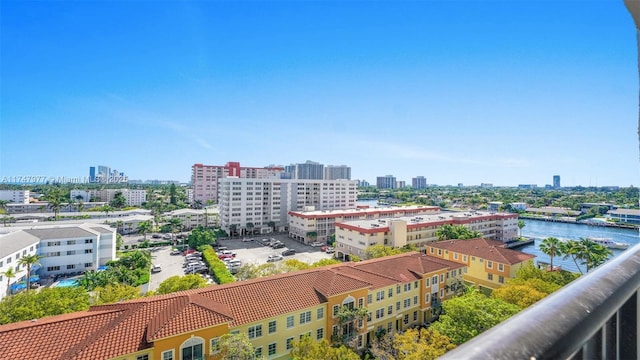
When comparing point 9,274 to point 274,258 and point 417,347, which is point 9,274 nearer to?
point 274,258

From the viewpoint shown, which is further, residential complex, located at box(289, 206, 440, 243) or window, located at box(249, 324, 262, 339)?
residential complex, located at box(289, 206, 440, 243)

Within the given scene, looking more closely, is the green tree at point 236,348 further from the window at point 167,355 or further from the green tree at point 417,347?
the green tree at point 417,347

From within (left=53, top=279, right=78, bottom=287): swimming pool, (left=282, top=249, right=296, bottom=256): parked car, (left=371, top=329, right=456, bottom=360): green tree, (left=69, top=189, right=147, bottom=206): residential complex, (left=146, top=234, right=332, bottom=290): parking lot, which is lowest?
(left=53, top=279, right=78, bottom=287): swimming pool

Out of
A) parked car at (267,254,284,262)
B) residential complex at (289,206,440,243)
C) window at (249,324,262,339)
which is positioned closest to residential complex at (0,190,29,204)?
residential complex at (289,206,440,243)

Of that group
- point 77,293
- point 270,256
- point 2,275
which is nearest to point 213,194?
point 270,256

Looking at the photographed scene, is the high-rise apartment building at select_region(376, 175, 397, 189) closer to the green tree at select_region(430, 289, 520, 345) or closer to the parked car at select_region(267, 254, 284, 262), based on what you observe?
the parked car at select_region(267, 254, 284, 262)

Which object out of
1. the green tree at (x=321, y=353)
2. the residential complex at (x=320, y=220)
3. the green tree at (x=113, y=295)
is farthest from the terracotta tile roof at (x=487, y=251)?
the green tree at (x=113, y=295)

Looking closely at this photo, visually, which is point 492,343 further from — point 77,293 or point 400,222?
point 400,222
